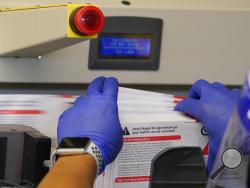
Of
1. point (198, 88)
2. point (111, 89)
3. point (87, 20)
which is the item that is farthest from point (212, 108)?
point (87, 20)

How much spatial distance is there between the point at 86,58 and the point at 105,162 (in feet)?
0.99

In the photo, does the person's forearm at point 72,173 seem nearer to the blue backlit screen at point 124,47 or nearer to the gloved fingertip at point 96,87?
the gloved fingertip at point 96,87

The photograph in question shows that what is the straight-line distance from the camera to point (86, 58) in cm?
111

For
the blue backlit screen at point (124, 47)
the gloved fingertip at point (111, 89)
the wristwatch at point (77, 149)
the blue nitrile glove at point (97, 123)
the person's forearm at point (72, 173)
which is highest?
the blue backlit screen at point (124, 47)

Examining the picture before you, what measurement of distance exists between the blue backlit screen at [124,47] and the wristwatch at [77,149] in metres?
0.31

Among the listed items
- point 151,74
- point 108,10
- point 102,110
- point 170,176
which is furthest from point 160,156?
point 108,10

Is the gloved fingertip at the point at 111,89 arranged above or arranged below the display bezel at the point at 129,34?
below

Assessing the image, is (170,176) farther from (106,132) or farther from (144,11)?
(144,11)

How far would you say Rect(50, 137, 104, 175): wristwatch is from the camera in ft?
2.74

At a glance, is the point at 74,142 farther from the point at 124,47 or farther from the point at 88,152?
the point at 124,47

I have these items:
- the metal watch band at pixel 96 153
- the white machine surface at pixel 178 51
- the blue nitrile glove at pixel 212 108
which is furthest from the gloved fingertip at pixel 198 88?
the metal watch band at pixel 96 153

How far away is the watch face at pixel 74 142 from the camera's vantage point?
0.84 metres

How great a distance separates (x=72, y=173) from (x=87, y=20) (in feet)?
0.88

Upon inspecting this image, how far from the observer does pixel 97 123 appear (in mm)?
905
